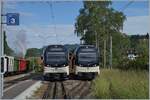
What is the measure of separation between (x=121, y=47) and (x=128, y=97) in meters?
75.6

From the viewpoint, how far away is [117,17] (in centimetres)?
8369

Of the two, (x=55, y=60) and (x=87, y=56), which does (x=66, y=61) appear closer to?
(x=55, y=60)

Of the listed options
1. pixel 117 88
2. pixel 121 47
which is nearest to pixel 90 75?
pixel 117 88

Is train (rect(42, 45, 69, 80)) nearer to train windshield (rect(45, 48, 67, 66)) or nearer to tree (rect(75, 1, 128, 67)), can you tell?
train windshield (rect(45, 48, 67, 66))

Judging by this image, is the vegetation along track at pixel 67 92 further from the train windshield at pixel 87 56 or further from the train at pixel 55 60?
the train windshield at pixel 87 56

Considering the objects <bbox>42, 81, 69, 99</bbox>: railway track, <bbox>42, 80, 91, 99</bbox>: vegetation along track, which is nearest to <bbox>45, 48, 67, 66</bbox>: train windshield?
<bbox>42, 80, 91, 99</bbox>: vegetation along track

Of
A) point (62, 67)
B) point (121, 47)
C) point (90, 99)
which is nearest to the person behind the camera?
point (90, 99)

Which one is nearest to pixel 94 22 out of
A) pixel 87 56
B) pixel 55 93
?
pixel 87 56

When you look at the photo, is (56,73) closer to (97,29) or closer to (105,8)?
(97,29)

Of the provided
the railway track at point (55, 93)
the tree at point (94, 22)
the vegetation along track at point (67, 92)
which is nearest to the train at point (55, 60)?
the vegetation along track at point (67, 92)

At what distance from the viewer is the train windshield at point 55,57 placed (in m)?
39.1

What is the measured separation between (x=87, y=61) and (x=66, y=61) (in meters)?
1.77

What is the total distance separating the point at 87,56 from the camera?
39719 mm

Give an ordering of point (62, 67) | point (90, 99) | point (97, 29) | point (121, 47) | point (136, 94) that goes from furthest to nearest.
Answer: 1. point (121, 47)
2. point (97, 29)
3. point (62, 67)
4. point (90, 99)
5. point (136, 94)
